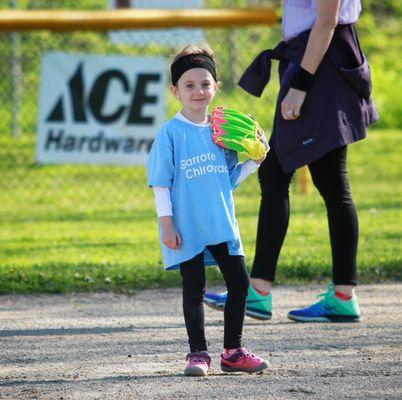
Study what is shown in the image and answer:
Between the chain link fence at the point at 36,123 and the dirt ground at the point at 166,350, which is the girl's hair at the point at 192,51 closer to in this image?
the dirt ground at the point at 166,350

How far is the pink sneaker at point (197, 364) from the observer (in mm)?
4438

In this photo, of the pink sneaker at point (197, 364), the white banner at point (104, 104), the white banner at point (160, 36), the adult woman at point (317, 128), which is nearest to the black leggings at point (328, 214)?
the adult woman at point (317, 128)

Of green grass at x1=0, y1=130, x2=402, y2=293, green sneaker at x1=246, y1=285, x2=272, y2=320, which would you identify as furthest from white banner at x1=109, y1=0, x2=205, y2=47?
green sneaker at x1=246, y1=285, x2=272, y2=320

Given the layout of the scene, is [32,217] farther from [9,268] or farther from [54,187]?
[9,268]

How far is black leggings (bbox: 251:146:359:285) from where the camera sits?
215 inches

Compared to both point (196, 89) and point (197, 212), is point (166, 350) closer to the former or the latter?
point (197, 212)

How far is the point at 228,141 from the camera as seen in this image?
4.52 metres

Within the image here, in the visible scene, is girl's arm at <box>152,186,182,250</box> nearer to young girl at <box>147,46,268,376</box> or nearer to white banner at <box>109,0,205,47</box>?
young girl at <box>147,46,268,376</box>

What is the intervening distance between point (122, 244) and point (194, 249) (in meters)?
3.40

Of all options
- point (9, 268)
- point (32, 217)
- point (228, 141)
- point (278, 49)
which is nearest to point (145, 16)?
point (32, 217)

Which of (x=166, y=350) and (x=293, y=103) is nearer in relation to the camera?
(x=166, y=350)

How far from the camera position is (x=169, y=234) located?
4457mm

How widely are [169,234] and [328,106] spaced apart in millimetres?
1272

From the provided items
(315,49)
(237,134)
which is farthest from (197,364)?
(315,49)
